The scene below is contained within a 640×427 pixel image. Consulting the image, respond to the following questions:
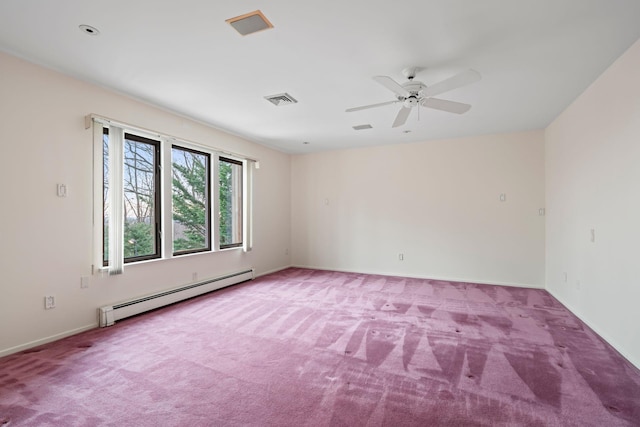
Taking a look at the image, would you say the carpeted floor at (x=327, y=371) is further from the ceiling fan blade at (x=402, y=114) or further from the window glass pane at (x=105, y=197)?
the ceiling fan blade at (x=402, y=114)

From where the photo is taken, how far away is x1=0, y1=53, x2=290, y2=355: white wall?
258 centimetres

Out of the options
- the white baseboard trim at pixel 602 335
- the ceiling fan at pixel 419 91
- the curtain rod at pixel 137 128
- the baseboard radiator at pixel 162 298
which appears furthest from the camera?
the baseboard radiator at pixel 162 298

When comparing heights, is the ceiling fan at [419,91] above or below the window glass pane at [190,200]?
above

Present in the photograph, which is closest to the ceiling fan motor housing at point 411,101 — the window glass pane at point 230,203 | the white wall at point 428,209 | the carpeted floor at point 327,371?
the carpeted floor at point 327,371

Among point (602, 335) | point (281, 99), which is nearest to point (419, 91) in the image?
point (281, 99)

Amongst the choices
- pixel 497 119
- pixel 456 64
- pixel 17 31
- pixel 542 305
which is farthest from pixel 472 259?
pixel 17 31

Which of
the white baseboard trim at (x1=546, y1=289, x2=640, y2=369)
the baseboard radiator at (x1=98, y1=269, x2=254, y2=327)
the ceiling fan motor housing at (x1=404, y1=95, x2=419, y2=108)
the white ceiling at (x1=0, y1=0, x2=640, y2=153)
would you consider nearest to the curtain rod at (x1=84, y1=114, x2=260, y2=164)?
the white ceiling at (x1=0, y1=0, x2=640, y2=153)

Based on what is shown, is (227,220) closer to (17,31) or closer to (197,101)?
(197,101)

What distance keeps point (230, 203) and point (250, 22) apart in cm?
362

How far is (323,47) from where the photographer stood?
2.46 meters

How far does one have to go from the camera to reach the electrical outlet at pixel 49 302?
2820 millimetres

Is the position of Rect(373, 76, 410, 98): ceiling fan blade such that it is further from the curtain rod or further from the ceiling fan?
the curtain rod

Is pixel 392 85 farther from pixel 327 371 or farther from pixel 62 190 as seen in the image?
pixel 62 190

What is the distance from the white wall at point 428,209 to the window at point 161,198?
1.79 metres
